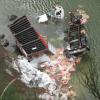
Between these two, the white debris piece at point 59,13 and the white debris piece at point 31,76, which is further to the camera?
the white debris piece at point 59,13

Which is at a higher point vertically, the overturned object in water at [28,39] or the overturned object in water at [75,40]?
the overturned object in water at [28,39]

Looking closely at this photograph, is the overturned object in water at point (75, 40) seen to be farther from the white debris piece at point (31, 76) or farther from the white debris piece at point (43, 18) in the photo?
the white debris piece at point (31, 76)

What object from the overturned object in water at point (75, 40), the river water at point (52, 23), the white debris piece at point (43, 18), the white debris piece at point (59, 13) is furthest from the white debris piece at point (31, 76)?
the white debris piece at point (59, 13)

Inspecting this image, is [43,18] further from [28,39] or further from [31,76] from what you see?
[31,76]

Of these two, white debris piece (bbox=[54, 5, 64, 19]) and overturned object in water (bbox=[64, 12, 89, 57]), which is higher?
white debris piece (bbox=[54, 5, 64, 19])

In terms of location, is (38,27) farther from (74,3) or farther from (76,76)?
(76,76)

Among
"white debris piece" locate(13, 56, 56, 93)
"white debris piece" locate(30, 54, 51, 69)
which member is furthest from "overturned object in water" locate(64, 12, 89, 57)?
"white debris piece" locate(13, 56, 56, 93)

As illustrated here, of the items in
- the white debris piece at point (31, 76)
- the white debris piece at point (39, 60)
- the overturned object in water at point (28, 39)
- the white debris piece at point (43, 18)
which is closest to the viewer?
the white debris piece at point (31, 76)

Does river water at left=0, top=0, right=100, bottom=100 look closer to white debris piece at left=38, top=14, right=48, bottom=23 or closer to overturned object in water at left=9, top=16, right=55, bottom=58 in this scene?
white debris piece at left=38, top=14, right=48, bottom=23
